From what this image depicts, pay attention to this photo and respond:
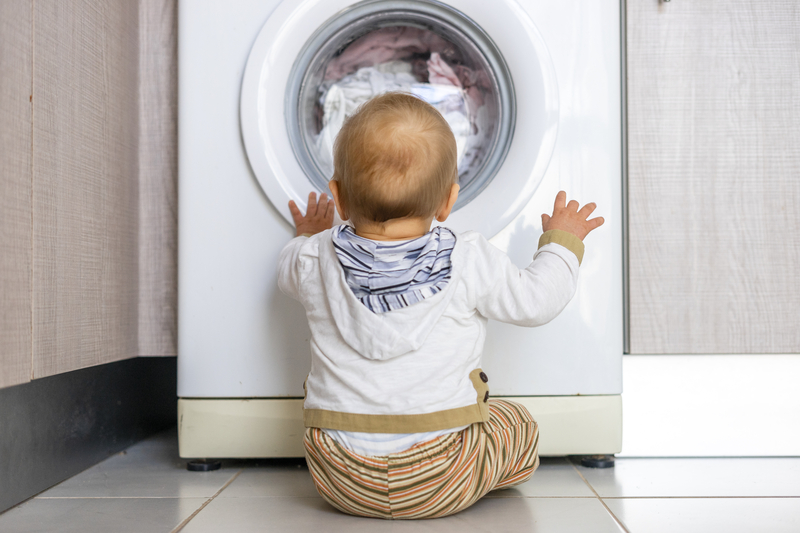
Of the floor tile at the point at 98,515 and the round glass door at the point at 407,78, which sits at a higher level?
the round glass door at the point at 407,78

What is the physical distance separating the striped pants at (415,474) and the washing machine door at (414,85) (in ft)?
1.01

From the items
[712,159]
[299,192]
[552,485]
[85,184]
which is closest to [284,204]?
[299,192]

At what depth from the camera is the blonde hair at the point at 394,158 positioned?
0.74m

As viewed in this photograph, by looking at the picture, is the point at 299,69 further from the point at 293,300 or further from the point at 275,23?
the point at 293,300

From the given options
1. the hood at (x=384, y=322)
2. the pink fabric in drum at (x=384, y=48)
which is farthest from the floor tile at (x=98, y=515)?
the pink fabric in drum at (x=384, y=48)

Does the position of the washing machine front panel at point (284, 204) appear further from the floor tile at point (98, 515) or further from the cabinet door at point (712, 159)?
the floor tile at point (98, 515)

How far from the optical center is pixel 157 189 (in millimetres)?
1095

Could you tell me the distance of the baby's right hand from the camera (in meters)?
0.90

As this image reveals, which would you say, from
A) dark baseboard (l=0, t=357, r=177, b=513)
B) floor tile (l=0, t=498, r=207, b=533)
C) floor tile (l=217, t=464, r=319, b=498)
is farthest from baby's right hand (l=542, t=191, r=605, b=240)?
dark baseboard (l=0, t=357, r=177, b=513)

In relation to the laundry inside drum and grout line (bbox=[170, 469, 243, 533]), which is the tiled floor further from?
the laundry inside drum

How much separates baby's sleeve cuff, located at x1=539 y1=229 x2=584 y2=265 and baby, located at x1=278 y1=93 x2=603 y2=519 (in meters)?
0.08

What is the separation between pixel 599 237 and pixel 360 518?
0.51 m

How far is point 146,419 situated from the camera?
51.4 inches

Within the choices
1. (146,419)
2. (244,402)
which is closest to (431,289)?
(244,402)
